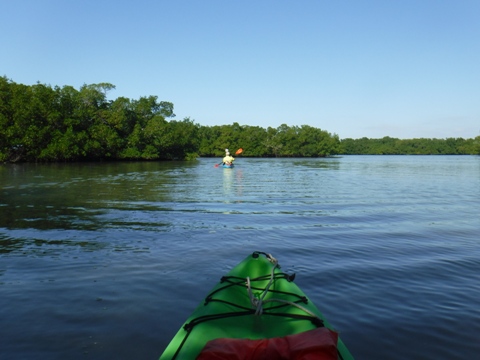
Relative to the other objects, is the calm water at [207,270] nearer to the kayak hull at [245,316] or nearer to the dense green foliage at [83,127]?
the kayak hull at [245,316]

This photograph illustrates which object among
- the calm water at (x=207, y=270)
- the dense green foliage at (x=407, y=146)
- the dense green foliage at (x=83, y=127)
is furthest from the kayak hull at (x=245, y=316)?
the dense green foliage at (x=407, y=146)

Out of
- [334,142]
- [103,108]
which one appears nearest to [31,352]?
[103,108]

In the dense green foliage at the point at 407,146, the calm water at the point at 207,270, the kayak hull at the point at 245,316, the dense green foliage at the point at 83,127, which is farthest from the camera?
the dense green foliage at the point at 407,146

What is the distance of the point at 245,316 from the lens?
12.6 ft

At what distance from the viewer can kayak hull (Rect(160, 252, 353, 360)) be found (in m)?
3.25

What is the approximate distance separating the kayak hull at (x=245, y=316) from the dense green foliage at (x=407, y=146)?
148910 millimetres

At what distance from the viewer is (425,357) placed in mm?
3957

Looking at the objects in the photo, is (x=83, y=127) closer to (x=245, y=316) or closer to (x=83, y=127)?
(x=83, y=127)

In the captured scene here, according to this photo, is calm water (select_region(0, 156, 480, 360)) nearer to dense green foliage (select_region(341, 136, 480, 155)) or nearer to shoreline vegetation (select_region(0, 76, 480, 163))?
shoreline vegetation (select_region(0, 76, 480, 163))

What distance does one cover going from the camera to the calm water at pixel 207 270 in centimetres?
433

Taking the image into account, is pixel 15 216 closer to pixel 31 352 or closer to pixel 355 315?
pixel 31 352

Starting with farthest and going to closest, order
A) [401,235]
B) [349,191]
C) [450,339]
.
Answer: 1. [349,191]
2. [401,235]
3. [450,339]

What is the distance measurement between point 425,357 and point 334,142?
13130 cm

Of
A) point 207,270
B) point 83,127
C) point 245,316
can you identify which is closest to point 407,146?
point 83,127
